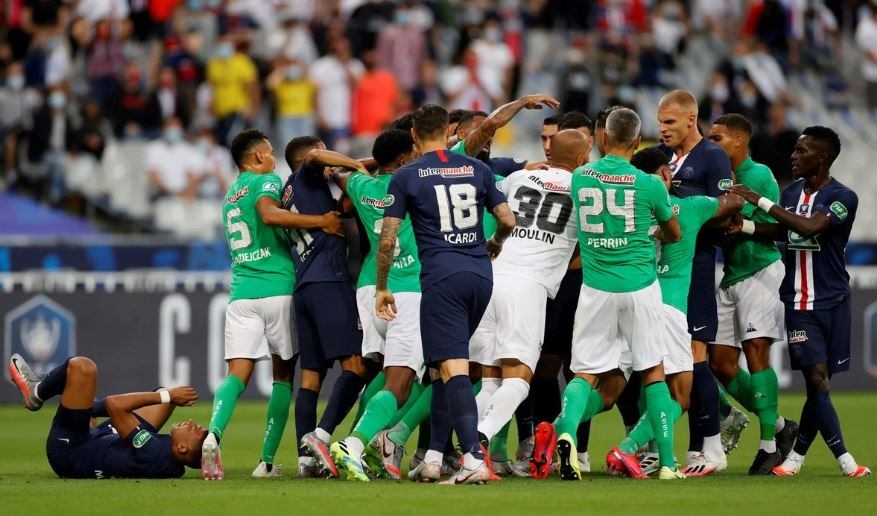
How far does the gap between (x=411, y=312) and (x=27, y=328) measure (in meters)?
8.70

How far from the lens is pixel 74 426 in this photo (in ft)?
33.7

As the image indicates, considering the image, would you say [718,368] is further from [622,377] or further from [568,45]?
[568,45]

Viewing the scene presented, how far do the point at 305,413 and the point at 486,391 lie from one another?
1.37 m

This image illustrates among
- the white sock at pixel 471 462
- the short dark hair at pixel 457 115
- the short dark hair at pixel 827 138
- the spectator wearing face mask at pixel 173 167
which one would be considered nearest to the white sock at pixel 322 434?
the white sock at pixel 471 462

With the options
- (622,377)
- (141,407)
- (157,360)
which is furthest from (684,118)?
Answer: (157,360)

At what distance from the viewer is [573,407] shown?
10.0 m

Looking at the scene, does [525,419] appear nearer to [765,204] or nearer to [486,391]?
[486,391]

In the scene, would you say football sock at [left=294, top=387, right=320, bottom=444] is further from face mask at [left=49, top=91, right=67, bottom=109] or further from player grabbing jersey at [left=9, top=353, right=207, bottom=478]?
face mask at [left=49, top=91, right=67, bottom=109]

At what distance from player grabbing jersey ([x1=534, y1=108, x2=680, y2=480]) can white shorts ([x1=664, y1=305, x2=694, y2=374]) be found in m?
0.40

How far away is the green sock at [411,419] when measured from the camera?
1045cm

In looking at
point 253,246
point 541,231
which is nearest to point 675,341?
point 541,231

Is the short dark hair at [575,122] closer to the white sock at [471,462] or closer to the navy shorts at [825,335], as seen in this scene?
the navy shorts at [825,335]

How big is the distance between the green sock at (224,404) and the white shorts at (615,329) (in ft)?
8.20

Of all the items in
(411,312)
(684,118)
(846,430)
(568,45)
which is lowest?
(846,430)
